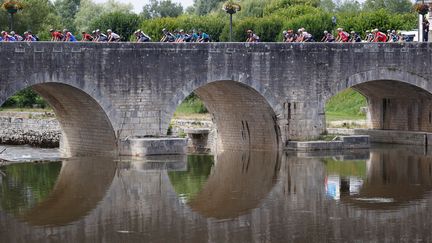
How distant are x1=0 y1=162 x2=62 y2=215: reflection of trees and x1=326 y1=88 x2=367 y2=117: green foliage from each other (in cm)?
2273

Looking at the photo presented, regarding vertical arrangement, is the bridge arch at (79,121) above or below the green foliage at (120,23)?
below

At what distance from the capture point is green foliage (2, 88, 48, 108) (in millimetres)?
56656

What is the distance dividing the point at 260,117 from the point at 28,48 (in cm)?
1050

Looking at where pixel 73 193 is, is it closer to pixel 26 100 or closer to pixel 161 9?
pixel 26 100

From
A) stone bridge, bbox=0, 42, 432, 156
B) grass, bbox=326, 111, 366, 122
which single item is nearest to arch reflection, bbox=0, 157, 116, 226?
stone bridge, bbox=0, 42, 432, 156

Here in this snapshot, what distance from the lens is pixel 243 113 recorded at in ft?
135

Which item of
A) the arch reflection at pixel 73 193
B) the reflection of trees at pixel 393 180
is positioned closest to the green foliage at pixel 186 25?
the reflection of trees at pixel 393 180

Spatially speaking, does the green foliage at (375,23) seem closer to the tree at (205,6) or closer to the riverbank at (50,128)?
the riverbank at (50,128)

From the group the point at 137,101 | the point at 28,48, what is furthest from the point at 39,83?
the point at 137,101

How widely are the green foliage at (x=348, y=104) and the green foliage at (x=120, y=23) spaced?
13.2 m

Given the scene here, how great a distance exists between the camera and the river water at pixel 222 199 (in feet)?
79.7

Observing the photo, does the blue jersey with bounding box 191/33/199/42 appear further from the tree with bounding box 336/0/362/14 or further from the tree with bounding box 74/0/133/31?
the tree with bounding box 336/0/362/14

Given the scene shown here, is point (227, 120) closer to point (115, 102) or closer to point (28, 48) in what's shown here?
point (115, 102)

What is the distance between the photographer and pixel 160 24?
62.5 metres
